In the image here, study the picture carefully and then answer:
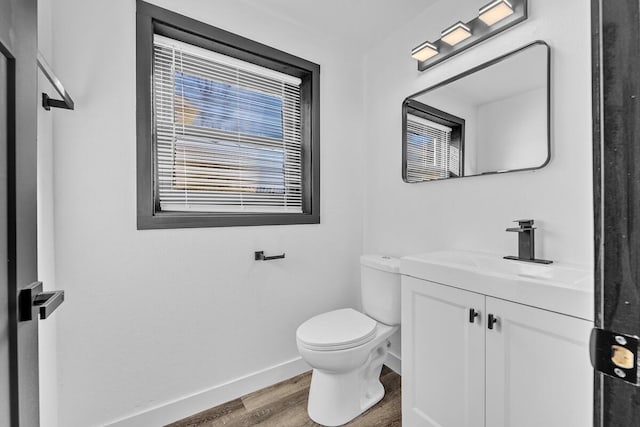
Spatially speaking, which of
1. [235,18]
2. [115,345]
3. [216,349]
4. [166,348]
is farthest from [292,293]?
[235,18]

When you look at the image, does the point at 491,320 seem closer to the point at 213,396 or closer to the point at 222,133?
the point at 213,396

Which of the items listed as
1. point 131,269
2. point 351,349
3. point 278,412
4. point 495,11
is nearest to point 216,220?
point 131,269

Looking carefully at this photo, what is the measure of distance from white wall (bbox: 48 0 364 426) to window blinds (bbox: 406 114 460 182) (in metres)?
0.85

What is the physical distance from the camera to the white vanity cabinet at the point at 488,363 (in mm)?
917

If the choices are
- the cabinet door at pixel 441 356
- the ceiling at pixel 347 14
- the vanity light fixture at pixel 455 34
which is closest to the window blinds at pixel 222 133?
the ceiling at pixel 347 14

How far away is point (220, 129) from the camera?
1771 mm

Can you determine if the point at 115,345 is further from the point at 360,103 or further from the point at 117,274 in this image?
the point at 360,103

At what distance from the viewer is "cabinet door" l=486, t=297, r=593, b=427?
894 millimetres

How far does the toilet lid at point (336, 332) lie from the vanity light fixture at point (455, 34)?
1639 millimetres

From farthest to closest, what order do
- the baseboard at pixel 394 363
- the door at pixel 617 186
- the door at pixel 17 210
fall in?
the baseboard at pixel 394 363
the door at pixel 17 210
the door at pixel 617 186

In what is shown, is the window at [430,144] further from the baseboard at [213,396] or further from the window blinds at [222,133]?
the baseboard at [213,396]

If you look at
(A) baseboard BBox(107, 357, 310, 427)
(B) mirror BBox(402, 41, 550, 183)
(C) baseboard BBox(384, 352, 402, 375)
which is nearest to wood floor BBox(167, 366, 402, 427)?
(A) baseboard BBox(107, 357, 310, 427)

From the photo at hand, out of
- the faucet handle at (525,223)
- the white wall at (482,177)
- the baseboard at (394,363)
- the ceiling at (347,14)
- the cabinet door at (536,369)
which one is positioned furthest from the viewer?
the baseboard at (394,363)

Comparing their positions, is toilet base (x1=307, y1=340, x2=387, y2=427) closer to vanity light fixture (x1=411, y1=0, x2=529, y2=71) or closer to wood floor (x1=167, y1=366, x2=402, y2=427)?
wood floor (x1=167, y1=366, x2=402, y2=427)
